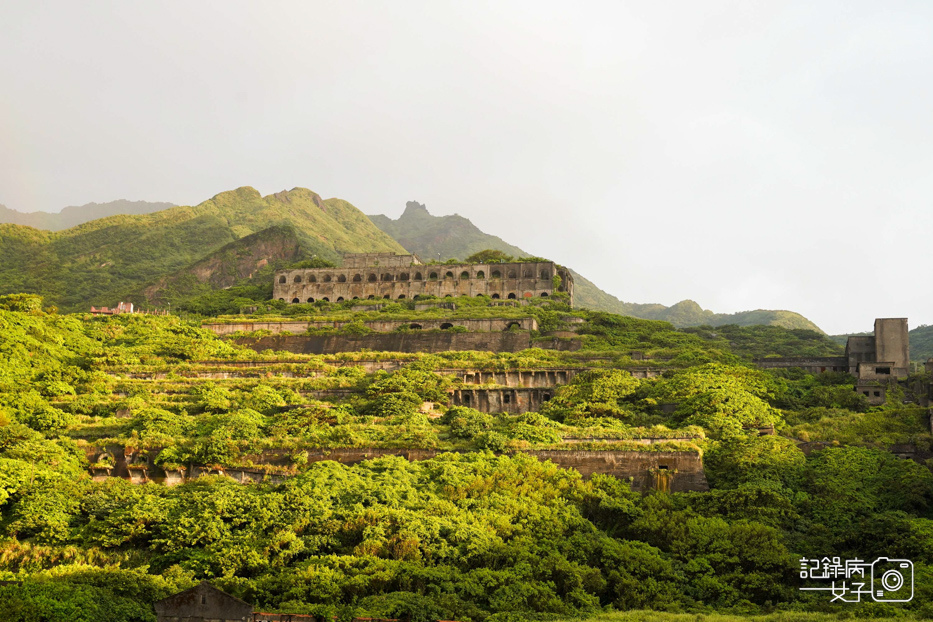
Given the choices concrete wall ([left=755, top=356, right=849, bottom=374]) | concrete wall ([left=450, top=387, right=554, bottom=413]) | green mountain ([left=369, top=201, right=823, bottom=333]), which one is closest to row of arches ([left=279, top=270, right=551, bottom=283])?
concrete wall ([left=755, top=356, right=849, bottom=374])

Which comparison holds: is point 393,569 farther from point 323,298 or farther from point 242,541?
point 323,298

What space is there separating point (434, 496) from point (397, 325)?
3062 centimetres

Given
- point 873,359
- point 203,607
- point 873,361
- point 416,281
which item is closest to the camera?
point 203,607

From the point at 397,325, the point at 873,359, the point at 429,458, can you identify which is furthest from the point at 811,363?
the point at 429,458

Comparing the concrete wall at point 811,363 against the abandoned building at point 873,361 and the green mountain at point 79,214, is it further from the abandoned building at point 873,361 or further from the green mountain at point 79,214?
the green mountain at point 79,214

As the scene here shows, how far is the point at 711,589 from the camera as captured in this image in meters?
24.6

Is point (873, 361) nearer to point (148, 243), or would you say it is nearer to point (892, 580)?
point (892, 580)

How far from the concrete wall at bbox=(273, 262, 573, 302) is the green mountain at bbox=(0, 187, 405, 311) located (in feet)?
60.5

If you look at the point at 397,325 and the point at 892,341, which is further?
the point at 397,325

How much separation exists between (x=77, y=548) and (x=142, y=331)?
28.9m

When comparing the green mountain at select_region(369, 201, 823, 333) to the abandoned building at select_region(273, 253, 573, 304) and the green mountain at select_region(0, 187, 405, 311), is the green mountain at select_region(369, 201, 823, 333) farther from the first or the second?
the abandoned building at select_region(273, 253, 573, 304)

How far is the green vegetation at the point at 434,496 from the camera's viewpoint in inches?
922

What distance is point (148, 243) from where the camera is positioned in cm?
10406

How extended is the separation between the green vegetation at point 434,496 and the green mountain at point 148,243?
147ft
